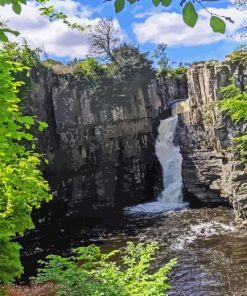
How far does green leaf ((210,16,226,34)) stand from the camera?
2361 mm

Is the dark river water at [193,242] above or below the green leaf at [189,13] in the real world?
below

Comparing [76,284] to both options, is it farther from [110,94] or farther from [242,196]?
[110,94]

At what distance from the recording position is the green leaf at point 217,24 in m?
2.36

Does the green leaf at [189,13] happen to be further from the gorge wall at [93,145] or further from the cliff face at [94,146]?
the cliff face at [94,146]

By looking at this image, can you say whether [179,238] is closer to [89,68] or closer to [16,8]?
[89,68]

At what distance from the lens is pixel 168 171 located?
133ft

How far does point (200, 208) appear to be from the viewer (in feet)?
111

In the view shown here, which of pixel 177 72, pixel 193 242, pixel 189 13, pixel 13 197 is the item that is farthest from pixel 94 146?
pixel 189 13

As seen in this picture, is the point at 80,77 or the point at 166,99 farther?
the point at 166,99

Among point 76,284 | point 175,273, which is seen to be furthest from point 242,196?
point 76,284

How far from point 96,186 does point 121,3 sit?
125 ft

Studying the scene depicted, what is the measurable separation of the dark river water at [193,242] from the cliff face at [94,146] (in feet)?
20.3

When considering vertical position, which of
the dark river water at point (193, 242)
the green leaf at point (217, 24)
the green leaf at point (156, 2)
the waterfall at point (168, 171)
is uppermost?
the green leaf at point (156, 2)

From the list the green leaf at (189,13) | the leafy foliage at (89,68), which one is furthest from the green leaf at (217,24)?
the leafy foliage at (89,68)
